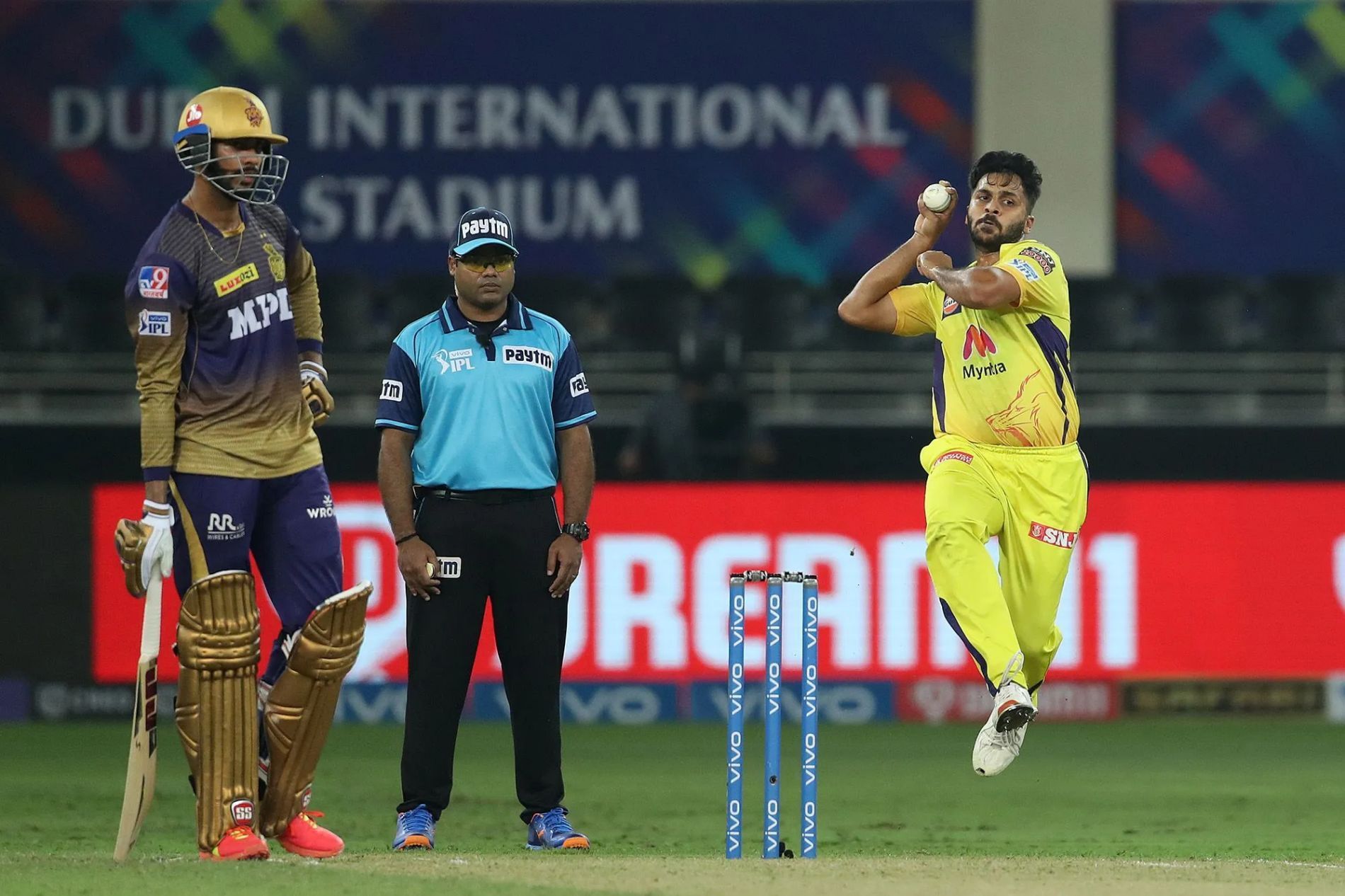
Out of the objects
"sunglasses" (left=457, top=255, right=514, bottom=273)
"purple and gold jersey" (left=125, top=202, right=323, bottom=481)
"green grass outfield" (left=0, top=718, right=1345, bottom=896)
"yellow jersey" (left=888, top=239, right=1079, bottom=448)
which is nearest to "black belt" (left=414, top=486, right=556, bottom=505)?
"purple and gold jersey" (left=125, top=202, right=323, bottom=481)

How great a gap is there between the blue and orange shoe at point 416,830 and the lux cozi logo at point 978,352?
7.39 ft

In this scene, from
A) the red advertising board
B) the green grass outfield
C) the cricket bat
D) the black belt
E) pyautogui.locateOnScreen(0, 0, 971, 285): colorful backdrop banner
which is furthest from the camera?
pyautogui.locateOnScreen(0, 0, 971, 285): colorful backdrop banner

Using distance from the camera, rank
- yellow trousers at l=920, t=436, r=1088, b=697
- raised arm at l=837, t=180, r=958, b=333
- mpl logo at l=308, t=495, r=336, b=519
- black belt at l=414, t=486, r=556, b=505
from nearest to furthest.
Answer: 1. mpl logo at l=308, t=495, r=336, b=519
2. yellow trousers at l=920, t=436, r=1088, b=697
3. black belt at l=414, t=486, r=556, b=505
4. raised arm at l=837, t=180, r=958, b=333

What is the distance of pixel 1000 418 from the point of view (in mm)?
6898

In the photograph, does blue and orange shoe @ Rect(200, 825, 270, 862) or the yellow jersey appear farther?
the yellow jersey

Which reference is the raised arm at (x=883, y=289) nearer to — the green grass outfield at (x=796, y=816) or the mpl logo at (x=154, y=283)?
the green grass outfield at (x=796, y=816)

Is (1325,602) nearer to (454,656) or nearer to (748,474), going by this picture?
(748,474)

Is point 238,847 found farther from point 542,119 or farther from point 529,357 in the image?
point 542,119

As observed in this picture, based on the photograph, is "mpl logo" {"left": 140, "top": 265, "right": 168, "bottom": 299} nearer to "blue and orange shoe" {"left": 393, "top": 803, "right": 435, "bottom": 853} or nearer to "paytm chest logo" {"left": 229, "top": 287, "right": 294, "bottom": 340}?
"paytm chest logo" {"left": 229, "top": 287, "right": 294, "bottom": 340}

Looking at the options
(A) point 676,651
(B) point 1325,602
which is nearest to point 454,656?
(A) point 676,651

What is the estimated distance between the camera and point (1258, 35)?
17.9 meters

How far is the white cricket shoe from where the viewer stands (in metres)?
6.51

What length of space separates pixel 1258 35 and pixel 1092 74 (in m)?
1.48

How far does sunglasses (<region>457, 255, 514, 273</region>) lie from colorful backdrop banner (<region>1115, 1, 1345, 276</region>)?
11732 mm
